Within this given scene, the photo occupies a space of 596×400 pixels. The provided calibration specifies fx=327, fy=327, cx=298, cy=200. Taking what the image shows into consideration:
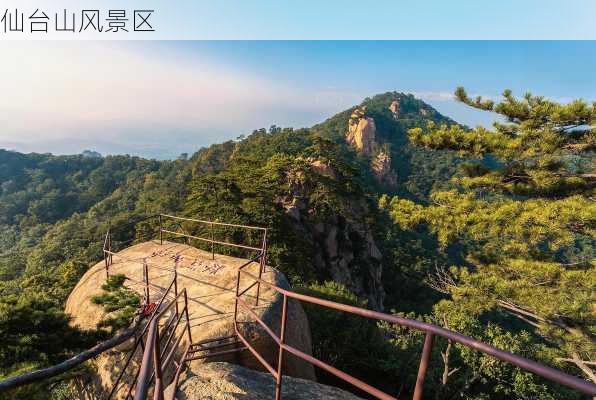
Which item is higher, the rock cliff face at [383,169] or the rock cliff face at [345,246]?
the rock cliff face at [383,169]

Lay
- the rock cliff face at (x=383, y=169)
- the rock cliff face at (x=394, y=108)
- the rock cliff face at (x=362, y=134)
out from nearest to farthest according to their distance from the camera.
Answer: the rock cliff face at (x=383, y=169), the rock cliff face at (x=362, y=134), the rock cliff face at (x=394, y=108)

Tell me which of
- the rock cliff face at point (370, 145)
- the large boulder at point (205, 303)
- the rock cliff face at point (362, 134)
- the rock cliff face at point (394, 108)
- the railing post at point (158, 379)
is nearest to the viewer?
the railing post at point (158, 379)

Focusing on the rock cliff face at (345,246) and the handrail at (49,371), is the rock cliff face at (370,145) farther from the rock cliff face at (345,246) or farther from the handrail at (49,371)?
the handrail at (49,371)

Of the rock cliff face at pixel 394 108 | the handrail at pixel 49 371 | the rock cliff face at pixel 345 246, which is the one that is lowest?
the rock cliff face at pixel 345 246

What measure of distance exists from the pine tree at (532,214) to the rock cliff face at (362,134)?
2902 inches

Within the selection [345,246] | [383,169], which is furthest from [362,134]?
[345,246]

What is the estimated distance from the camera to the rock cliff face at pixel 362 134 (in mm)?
83062

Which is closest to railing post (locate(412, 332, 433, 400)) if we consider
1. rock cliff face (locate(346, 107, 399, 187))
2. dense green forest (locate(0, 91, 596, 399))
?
dense green forest (locate(0, 91, 596, 399))

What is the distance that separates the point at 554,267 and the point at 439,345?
6.71m

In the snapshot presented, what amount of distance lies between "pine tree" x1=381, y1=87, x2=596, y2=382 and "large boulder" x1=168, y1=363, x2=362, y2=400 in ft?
24.3

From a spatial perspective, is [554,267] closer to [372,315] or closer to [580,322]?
[580,322]

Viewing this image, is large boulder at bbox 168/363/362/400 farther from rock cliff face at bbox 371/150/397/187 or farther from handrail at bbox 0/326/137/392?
rock cliff face at bbox 371/150/397/187

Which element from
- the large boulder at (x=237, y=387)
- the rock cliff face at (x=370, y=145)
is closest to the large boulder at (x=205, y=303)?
the large boulder at (x=237, y=387)

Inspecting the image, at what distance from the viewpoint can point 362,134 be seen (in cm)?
8375
